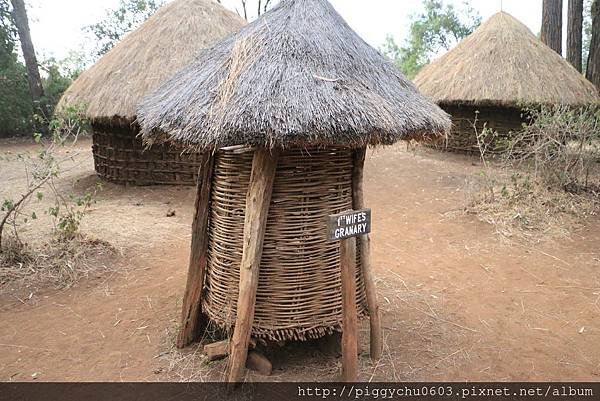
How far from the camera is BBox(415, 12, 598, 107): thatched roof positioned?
10.2 metres

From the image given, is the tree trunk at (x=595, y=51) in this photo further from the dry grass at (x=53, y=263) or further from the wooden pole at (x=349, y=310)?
the dry grass at (x=53, y=263)

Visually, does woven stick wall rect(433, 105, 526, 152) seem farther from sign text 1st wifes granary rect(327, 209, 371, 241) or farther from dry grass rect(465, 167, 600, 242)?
sign text 1st wifes granary rect(327, 209, 371, 241)

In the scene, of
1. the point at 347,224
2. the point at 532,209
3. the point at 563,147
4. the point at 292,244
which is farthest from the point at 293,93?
the point at 563,147

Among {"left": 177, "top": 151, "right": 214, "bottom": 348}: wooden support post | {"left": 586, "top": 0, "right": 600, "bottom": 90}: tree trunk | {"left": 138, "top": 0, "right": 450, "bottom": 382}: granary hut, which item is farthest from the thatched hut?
{"left": 586, "top": 0, "right": 600, "bottom": 90}: tree trunk

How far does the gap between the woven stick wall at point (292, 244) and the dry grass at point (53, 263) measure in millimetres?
2368

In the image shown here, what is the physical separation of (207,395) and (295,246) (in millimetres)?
1103

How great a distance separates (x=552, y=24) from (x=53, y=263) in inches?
514

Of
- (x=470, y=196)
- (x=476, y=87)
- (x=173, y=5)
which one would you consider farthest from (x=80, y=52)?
(x=470, y=196)

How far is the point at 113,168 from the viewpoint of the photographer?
8719 millimetres

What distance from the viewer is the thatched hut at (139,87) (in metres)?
8.02

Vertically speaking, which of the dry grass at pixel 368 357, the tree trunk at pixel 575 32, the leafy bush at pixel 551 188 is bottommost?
the dry grass at pixel 368 357

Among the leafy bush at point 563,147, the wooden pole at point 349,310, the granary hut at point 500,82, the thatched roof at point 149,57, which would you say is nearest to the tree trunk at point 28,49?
the thatched roof at point 149,57

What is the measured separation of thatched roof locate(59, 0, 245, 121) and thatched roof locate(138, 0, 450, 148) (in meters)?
4.97

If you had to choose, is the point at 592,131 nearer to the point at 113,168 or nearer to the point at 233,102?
the point at 233,102
